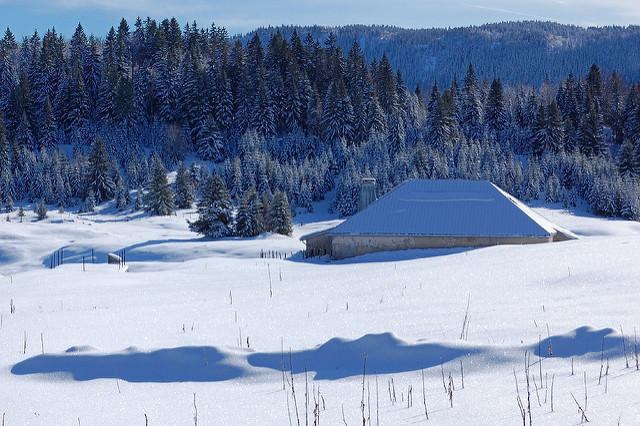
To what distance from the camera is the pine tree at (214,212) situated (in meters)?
46.6

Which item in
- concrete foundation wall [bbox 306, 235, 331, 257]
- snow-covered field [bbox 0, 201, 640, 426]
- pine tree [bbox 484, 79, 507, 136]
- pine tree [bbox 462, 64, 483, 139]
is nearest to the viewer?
snow-covered field [bbox 0, 201, 640, 426]

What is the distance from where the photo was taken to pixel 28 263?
122 feet

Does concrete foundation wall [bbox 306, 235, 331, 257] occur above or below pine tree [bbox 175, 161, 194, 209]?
below

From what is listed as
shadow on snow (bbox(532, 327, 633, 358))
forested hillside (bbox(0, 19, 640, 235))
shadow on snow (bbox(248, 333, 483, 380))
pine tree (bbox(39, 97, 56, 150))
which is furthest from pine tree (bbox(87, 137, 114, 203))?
shadow on snow (bbox(532, 327, 633, 358))

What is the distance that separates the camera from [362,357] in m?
7.05

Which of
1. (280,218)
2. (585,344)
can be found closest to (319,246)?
(280,218)

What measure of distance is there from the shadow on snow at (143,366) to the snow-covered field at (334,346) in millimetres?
21

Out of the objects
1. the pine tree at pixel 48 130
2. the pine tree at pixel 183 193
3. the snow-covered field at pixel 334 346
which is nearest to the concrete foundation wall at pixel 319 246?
the snow-covered field at pixel 334 346

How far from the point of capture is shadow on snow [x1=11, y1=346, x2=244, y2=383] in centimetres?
677

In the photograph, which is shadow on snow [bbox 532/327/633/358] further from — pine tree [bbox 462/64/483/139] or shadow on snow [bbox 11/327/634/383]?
pine tree [bbox 462/64/483/139]

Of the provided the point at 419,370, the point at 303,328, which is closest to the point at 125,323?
the point at 303,328

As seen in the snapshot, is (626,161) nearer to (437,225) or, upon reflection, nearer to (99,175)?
(437,225)

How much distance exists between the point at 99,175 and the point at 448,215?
44429 millimetres

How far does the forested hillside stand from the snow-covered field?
4692 centimetres
